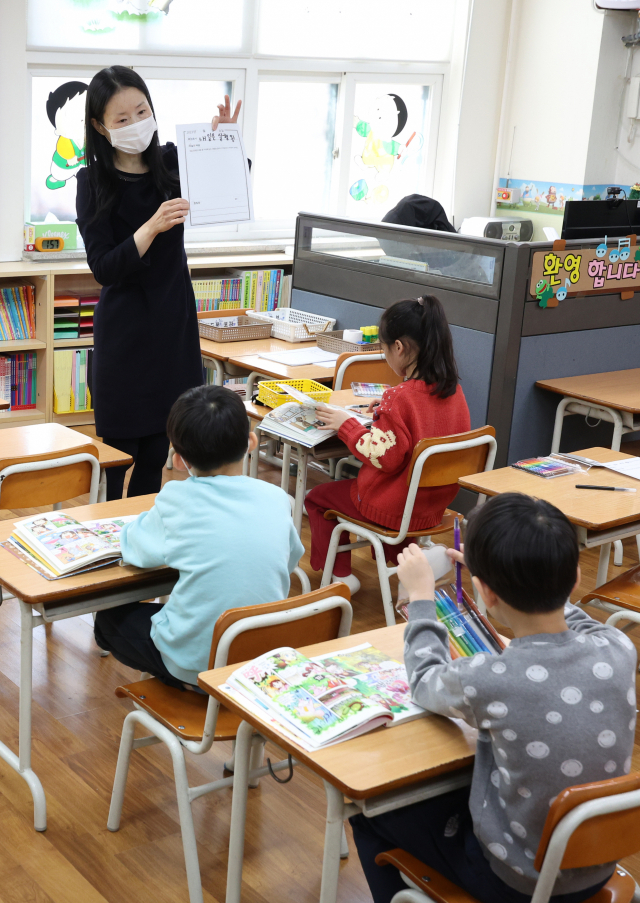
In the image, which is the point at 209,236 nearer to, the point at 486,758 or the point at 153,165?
the point at 153,165

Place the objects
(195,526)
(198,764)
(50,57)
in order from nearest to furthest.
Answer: (195,526) → (198,764) → (50,57)

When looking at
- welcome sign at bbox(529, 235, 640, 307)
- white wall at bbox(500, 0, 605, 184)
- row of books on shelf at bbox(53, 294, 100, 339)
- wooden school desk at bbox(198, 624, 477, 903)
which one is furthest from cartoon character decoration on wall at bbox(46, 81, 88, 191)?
wooden school desk at bbox(198, 624, 477, 903)

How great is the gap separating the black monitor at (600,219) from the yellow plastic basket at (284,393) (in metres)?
1.27

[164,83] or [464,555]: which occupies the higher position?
[164,83]

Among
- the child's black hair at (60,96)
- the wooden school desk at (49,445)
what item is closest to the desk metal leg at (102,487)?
the wooden school desk at (49,445)

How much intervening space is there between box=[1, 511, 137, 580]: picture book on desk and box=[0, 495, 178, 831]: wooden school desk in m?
0.02

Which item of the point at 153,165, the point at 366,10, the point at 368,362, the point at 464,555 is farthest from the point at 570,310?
the point at 366,10

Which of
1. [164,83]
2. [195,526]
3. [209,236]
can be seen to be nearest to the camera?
[195,526]

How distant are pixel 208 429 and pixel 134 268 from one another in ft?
3.47

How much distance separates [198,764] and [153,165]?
172 centimetres

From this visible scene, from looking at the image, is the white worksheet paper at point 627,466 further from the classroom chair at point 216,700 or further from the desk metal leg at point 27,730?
the desk metal leg at point 27,730

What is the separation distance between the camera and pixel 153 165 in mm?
2912

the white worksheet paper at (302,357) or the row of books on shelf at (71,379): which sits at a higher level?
the white worksheet paper at (302,357)

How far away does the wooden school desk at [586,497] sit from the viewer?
8.22 feet
